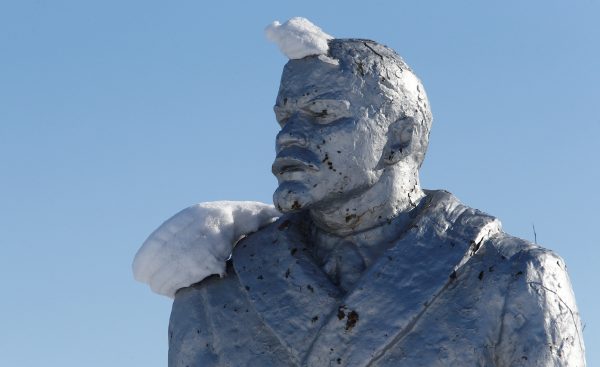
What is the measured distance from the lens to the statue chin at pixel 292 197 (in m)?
10.3

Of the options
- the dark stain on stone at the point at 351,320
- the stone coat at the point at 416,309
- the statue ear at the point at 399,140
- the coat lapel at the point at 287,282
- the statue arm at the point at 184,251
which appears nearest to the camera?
the stone coat at the point at 416,309

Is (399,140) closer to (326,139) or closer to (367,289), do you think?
(326,139)

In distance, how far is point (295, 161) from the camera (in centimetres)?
1040

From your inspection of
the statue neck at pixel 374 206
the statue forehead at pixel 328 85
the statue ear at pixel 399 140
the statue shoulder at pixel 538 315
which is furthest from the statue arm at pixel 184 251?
the statue shoulder at pixel 538 315

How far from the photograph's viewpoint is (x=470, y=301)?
10.2m

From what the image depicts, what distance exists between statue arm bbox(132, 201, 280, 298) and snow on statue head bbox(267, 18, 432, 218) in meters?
0.69

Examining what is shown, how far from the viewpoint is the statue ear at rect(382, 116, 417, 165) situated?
10.5m

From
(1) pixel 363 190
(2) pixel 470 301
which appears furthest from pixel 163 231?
(2) pixel 470 301

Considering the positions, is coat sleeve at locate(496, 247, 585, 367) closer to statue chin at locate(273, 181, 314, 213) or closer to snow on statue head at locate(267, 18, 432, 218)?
snow on statue head at locate(267, 18, 432, 218)

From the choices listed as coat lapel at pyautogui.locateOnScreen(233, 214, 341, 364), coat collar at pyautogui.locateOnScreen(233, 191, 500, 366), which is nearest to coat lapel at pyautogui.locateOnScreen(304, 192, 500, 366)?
coat collar at pyautogui.locateOnScreen(233, 191, 500, 366)

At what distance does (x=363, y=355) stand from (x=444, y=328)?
0.47 m

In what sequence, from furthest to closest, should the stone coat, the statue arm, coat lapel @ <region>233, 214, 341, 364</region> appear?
the statue arm → coat lapel @ <region>233, 214, 341, 364</region> → the stone coat

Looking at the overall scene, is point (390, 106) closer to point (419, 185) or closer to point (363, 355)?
point (419, 185)

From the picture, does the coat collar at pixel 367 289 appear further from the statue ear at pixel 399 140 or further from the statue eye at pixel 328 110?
the statue eye at pixel 328 110
